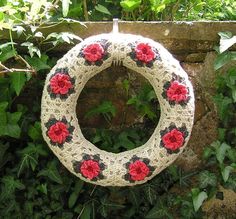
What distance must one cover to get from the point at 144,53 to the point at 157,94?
189 millimetres

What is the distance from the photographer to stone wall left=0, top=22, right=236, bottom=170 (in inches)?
91.0

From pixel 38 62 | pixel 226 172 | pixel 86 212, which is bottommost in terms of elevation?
pixel 86 212

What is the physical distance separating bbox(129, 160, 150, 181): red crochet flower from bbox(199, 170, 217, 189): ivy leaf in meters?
0.31

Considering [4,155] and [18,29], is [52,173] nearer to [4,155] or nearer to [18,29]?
[4,155]

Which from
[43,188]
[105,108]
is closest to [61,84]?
[105,108]

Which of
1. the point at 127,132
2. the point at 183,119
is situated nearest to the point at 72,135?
the point at 127,132

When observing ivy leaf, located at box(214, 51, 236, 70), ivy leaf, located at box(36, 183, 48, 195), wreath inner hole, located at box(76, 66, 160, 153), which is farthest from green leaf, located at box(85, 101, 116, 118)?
ivy leaf, located at box(214, 51, 236, 70)

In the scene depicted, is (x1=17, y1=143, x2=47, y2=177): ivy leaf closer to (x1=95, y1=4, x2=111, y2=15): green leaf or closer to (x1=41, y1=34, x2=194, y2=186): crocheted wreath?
(x1=41, y1=34, x2=194, y2=186): crocheted wreath

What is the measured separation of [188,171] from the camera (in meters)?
2.42

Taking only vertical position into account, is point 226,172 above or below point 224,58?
below

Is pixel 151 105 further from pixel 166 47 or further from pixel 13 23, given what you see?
pixel 13 23

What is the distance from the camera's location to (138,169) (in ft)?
6.95

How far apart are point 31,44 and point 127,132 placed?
595 mm

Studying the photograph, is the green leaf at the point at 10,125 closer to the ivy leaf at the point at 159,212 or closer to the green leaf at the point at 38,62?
the green leaf at the point at 38,62
